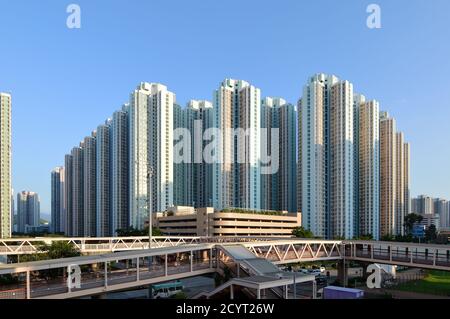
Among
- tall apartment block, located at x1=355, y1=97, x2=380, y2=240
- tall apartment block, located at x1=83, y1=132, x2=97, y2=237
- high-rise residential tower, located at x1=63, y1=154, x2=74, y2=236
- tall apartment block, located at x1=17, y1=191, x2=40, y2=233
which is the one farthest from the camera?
tall apartment block, located at x1=17, y1=191, x2=40, y2=233

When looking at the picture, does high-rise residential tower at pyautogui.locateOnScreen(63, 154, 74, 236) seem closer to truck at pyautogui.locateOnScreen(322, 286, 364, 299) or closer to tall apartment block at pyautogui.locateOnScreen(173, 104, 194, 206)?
tall apartment block at pyautogui.locateOnScreen(173, 104, 194, 206)

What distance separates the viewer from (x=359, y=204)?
68.3 m

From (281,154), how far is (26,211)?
344 feet

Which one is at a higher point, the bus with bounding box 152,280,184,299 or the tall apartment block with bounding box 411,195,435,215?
the bus with bounding box 152,280,184,299

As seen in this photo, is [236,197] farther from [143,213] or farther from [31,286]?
[31,286]

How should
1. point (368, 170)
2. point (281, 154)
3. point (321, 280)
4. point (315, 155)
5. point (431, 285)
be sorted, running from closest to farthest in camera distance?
point (321, 280)
point (431, 285)
point (315, 155)
point (368, 170)
point (281, 154)

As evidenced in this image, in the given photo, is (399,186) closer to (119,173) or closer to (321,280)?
(321,280)

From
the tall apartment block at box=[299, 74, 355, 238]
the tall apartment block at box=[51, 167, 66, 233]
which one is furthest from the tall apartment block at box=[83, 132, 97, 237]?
the tall apartment block at box=[299, 74, 355, 238]

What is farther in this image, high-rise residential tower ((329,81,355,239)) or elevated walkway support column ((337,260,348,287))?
high-rise residential tower ((329,81,355,239))

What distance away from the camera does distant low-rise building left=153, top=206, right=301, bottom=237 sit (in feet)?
170

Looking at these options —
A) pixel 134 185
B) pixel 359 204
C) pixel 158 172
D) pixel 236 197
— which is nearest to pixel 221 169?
pixel 236 197

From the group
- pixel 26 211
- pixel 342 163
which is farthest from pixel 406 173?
pixel 26 211

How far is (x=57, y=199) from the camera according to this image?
355ft

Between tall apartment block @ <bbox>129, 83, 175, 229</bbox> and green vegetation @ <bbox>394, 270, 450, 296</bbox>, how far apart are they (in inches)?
1809
